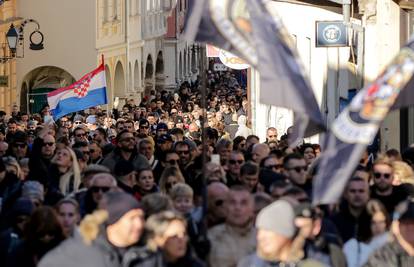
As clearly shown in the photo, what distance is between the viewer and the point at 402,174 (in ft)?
49.2

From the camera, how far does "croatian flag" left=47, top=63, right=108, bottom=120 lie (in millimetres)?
29594

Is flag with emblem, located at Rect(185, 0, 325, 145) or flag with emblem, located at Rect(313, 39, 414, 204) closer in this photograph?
flag with emblem, located at Rect(313, 39, 414, 204)

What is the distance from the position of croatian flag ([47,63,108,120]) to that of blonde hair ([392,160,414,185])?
14.5 meters

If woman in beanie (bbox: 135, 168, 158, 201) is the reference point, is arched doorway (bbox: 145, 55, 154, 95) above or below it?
above

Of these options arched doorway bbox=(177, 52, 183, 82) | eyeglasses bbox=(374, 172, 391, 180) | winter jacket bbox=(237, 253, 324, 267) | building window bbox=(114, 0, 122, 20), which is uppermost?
building window bbox=(114, 0, 122, 20)

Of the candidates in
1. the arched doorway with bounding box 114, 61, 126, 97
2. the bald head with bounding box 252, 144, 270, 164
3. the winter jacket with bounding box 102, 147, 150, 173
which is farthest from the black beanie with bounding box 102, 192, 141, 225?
the arched doorway with bounding box 114, 61, 126, 97

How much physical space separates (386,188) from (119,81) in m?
46.4

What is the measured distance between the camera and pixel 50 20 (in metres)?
64.6

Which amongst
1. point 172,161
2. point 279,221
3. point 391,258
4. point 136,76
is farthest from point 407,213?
point 136,76

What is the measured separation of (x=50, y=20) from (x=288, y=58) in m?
53.6

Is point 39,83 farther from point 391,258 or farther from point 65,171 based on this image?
point 391,258

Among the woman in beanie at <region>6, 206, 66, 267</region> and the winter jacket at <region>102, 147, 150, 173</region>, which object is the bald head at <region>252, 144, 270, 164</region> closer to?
the winter jacket at <region>102, 147, 150, 173</region>

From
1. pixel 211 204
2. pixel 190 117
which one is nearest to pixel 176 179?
pixel 211 204

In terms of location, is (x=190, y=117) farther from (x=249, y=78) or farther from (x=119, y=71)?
(x=119, y=71)
